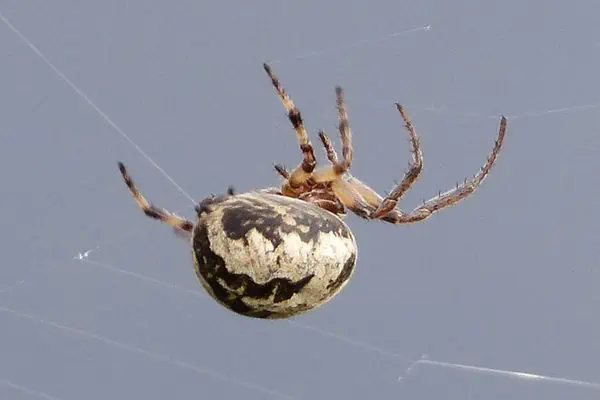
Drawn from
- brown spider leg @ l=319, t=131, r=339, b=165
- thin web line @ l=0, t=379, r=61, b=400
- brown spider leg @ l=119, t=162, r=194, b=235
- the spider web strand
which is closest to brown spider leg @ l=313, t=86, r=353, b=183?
brown spider leg @ l=319, t=131, r=339, b=165

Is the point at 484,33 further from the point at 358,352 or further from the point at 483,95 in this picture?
the point at 358,352

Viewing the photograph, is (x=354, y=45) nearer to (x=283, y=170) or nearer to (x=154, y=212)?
(x=283, y=170)

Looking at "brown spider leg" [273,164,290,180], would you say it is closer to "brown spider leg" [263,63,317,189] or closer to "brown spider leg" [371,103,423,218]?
"brown spider leg" [263,63,317,189]

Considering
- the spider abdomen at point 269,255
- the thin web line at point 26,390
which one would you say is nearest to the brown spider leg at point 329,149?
the spider abdomen at point 269,255

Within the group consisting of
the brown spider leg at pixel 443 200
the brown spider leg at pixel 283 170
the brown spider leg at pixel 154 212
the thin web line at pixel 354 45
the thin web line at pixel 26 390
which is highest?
the brown spider leg at pixel 154 212

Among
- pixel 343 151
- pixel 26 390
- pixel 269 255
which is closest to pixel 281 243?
pixel 269 255

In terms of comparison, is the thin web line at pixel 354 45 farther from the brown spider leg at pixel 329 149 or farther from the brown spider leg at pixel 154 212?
the brown spider leg at pixel 154 212

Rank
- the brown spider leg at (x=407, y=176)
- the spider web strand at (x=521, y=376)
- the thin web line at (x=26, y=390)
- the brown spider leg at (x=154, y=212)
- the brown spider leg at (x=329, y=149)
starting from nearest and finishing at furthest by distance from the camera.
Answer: the brown spider leg at (x=407, y=176), the brown spider leg at (x=329, y=149), the brown spider leg at (x=154, y=212), the spider web strand at (x=521, y=376), the thin web line at (x=26, y=390)

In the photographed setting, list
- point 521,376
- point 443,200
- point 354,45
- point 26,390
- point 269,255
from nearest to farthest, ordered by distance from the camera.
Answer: point 269,255
point 443,200
point 354,45
point 521,376
point 26,390
